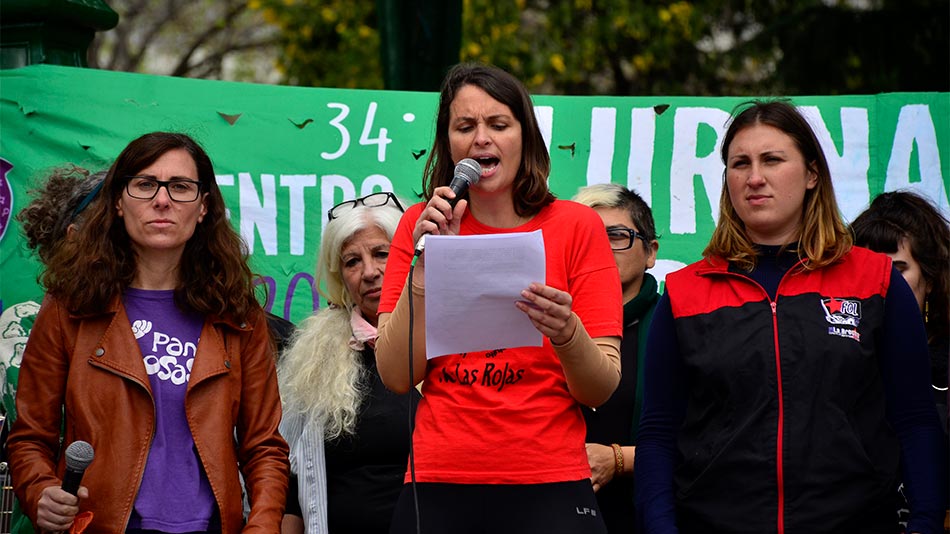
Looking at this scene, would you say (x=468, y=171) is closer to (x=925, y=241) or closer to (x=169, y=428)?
(x=169, y=428)

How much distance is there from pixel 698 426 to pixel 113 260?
67.1 inches

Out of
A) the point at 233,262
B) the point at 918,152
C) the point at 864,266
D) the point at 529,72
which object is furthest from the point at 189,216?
the point at 529,72

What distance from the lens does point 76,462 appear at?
294 centimetres

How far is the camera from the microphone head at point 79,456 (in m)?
2.94

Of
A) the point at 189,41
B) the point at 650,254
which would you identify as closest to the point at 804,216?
the point at 650,254

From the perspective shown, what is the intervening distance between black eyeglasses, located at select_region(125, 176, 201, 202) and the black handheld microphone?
81cm

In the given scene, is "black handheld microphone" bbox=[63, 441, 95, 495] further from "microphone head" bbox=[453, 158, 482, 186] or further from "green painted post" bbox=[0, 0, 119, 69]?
"green painted post" bbox=[0, 0, 119, 69]

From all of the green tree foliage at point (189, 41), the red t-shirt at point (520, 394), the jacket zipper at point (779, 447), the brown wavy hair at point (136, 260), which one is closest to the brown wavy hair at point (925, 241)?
the jacket zipper at point (779, 447)

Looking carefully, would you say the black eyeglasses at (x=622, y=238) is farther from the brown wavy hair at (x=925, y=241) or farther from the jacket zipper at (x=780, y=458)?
the jacket zipper at (x=780, y=458)

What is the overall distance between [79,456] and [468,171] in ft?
3.93

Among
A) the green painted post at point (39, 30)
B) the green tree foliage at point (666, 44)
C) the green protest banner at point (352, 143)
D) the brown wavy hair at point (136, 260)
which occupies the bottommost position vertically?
the brown wavy hair at point (136, 260)

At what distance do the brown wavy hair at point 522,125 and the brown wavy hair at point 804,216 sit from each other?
1.97 feet

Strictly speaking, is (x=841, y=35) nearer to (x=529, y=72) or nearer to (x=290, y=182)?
(x=529, y=72)

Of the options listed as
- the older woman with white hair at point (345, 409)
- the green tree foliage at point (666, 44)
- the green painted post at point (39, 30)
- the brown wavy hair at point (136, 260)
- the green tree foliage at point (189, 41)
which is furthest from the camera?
the green tree foliage at point (189, 41)
